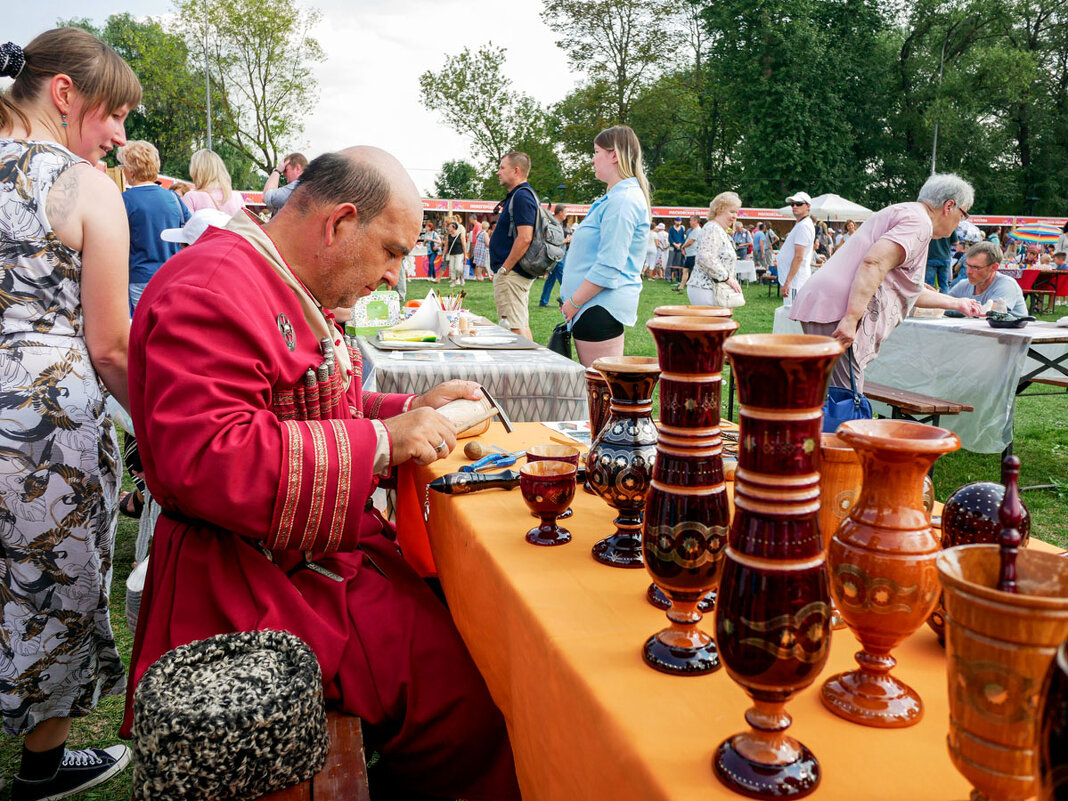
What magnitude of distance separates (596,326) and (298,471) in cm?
332

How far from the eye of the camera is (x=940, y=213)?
4.22 metres

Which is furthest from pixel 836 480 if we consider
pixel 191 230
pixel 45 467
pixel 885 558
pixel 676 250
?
pixel 676 250

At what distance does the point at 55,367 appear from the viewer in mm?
1995

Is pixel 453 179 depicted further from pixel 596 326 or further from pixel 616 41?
pixel 596 326

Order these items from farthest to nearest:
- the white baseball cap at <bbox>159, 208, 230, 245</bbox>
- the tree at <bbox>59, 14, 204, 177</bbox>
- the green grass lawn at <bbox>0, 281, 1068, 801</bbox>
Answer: the tree at <bbox>59, 14, 204, 177</bbox> < the white baseball cap at <bbox>159, 208, 230, 245</bbox> < the green grass lawn at <bbox>0, 281, 1068, 801</bbox>

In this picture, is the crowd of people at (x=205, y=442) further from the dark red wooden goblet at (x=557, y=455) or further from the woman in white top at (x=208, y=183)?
the woman in white top at (x=208, y=183)

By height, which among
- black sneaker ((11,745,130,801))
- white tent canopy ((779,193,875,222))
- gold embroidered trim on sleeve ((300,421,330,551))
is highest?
white tent canopy ((779,193,875,222))

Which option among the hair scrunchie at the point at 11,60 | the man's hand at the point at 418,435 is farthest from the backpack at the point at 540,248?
the man's hand at the point at 418,435

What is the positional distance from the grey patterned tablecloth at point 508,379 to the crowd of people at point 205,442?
0.94 m

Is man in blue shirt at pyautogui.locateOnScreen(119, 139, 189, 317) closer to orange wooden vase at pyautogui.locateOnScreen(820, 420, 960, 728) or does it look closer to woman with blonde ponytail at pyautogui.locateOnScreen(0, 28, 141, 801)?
woman with blonde ponytail at pyautogui.locateOnScreen(0, 28, 141, 801)

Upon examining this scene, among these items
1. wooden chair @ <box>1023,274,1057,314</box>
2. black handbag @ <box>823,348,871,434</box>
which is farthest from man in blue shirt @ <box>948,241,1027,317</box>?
wooden chair @ <box>1023,274,1057,314</box>

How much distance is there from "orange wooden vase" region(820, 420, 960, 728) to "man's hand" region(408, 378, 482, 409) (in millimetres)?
1617

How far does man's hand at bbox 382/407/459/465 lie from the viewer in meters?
1.72

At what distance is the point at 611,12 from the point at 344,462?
40574mm
